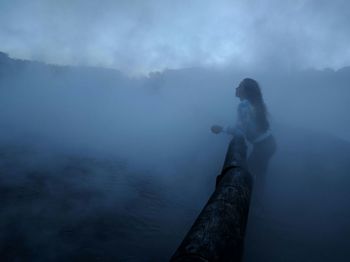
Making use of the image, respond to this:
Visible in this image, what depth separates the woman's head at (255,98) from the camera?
4456mm

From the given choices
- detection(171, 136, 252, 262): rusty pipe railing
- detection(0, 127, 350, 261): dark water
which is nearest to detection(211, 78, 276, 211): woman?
detection(0, 127, 350, 261): dark water

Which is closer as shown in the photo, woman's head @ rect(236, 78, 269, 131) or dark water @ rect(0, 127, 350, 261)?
dark water @ rect(0, 127, 350, 261)

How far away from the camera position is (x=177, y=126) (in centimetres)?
1492

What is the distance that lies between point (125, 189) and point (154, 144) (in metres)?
5.48

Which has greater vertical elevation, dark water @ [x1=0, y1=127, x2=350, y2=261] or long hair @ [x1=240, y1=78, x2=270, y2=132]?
long hair @ [x1=240, y1=78, x2=270, y2=132]

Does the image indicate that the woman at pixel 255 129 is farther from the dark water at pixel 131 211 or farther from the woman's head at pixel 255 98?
the dark water at pixel 131 211

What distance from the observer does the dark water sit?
307 cm

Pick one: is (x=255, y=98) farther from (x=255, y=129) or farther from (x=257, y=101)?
(x=255, y=129)

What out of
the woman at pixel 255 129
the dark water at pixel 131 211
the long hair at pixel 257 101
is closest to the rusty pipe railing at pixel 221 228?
the dark water at pixel 131 211

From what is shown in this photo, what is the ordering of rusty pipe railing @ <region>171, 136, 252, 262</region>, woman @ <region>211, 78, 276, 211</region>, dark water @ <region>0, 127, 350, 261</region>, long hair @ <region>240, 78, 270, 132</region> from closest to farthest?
rusty pipe railing @ <region>171, 136, 252, 262</region> < dark water @ <region>0, 127, 350, 261</region> < woman @ <region>211, 78, 276, 211</region> < long hair @ <region>240, 78, 270, 132</region>

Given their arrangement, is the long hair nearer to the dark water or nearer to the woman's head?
the woman's head

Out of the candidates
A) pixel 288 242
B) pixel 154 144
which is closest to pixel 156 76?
pixel 154 144

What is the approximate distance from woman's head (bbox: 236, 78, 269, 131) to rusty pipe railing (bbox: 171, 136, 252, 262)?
1738 mm

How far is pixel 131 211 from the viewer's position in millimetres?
4184
